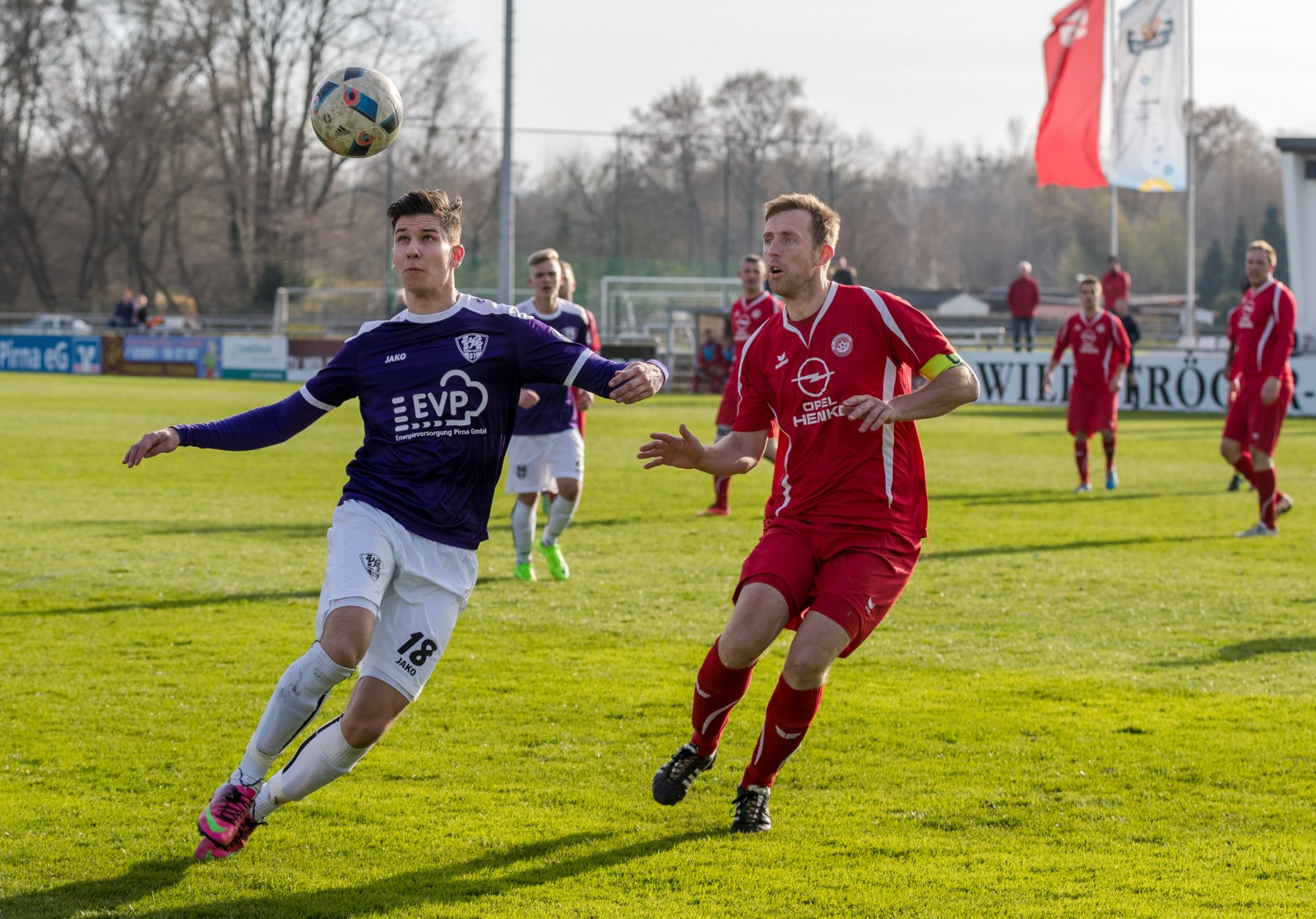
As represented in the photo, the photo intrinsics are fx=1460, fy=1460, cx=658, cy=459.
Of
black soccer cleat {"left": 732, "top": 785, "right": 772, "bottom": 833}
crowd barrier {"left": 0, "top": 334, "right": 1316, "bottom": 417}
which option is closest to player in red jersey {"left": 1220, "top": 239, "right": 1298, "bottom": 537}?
black soccer cleat {"left": 732, "top": 785, "right": 772, "bottom": 833}

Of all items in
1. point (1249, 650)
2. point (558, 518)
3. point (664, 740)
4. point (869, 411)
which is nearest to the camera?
point (869, 411)

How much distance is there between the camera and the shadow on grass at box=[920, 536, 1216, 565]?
11.4 metres

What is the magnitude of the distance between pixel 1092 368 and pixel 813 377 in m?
11.5

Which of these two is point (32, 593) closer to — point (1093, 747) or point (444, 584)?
point (444, 584)

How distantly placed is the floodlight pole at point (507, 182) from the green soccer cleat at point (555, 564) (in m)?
13.4

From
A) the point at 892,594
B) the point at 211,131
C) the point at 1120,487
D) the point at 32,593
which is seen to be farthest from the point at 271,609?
the point at 211,131

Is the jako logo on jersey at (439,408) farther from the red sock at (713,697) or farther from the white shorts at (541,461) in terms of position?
the white shorts at (541,461)

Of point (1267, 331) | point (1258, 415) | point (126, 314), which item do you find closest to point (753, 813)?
point (1267, 331)

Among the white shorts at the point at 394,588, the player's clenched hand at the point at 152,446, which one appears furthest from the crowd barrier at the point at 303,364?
the player's clenched hand at the point at 152,446

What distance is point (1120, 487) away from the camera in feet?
54.1

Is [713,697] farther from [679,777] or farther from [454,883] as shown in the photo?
[454,883]

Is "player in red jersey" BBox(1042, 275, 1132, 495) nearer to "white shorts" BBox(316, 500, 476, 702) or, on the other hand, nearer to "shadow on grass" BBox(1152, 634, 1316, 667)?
"shadow on grass" BBox(1152, 634, 1316, 667)

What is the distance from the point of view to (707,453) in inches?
198

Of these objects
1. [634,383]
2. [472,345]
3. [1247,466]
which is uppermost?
[472,345]
